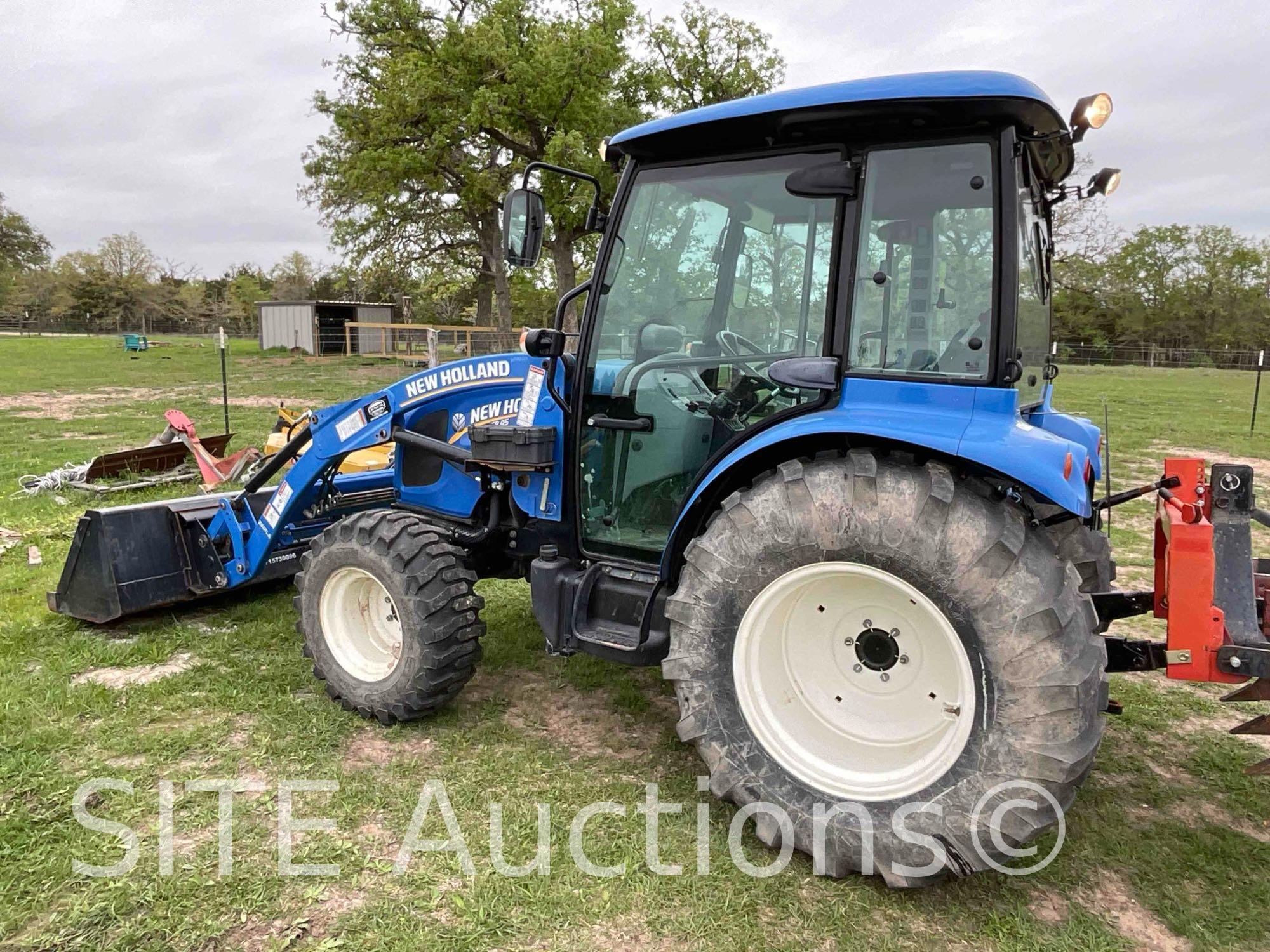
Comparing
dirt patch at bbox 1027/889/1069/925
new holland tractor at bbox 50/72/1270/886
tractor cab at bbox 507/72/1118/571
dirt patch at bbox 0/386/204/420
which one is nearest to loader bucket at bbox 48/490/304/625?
new holland tractor at bbox 50/72/1270/886

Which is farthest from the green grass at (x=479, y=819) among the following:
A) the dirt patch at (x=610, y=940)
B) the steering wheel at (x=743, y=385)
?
the steering wheel at (x=743, y=385)

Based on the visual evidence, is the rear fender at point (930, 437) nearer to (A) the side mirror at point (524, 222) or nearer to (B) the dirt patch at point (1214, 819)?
(A) the side mirror at point (524, 222)

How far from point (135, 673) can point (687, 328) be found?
3189mm

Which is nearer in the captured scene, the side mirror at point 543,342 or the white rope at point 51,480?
the side mirror at point 543,342

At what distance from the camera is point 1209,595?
103 inches

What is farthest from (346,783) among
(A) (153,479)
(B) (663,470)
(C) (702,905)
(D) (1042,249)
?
(A) (153,479)

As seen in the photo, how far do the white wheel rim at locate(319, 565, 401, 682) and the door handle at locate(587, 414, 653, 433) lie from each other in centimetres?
123

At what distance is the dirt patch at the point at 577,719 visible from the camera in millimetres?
3621

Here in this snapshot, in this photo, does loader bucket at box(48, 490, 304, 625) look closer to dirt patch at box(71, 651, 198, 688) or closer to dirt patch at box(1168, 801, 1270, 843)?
dirt patch at box(71, 651, 198, 688)

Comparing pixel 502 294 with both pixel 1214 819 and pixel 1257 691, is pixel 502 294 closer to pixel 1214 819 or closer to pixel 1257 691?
pixel 1214 819

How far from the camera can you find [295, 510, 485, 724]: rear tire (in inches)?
140

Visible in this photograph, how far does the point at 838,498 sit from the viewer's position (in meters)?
2.67

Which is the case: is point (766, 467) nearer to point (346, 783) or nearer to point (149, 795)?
point (346, 783)

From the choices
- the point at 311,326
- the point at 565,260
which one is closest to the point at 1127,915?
the point at 565,260
